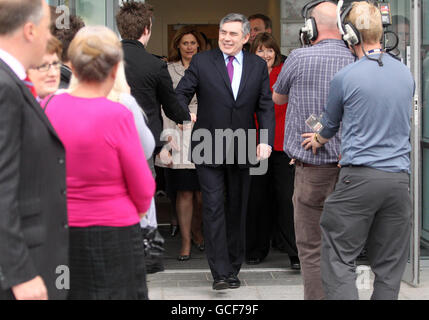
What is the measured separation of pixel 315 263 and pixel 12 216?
252 centimetres

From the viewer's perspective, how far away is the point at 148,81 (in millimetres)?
4848

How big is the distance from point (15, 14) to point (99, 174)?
0.68 meters

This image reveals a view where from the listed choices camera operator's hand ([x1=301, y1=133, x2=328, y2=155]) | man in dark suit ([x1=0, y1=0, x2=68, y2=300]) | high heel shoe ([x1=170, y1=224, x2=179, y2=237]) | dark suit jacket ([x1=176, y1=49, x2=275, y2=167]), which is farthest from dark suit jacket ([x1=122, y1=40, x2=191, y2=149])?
high heel shoe ([x1=170, y1=224, x2=179, y2=237])

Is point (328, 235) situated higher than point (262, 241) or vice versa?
point (328, 235)

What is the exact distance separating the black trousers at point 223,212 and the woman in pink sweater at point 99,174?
238cm

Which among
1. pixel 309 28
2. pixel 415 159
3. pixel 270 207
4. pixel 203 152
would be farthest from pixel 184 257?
pixel 309 28

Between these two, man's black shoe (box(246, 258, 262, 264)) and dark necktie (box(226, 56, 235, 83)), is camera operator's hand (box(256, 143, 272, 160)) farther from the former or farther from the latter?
man's black shoe (box(246, 258, 262, 264))

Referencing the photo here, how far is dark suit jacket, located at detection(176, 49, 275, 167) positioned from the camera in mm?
5457

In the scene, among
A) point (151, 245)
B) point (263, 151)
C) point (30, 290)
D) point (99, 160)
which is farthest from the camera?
point (263, 151)

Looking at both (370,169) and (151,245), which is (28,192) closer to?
(151,245)

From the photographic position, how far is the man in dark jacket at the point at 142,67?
483cm

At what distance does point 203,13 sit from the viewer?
13.7m
